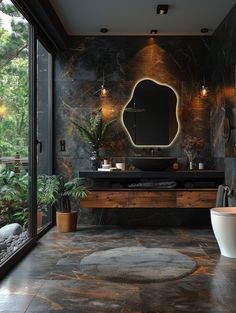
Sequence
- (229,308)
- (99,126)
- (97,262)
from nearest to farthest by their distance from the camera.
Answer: (229,308) < (97,262) < (99,126)

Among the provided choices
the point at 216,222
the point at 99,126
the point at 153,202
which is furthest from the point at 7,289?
the point at 99,126

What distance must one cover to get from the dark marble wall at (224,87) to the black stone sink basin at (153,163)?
78 centimetres

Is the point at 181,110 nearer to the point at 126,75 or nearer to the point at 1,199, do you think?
the point at 126,75

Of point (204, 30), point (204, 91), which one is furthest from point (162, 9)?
point (204, 91)

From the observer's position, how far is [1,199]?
11.4ft

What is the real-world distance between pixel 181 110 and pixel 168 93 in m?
0.33

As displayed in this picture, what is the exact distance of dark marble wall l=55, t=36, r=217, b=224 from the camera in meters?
6.01

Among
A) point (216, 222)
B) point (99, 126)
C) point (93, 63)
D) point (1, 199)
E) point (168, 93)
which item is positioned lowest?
point (216, 222)

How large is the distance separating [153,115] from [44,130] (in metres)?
1.67

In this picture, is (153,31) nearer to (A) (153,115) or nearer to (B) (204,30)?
(B) (204,30)

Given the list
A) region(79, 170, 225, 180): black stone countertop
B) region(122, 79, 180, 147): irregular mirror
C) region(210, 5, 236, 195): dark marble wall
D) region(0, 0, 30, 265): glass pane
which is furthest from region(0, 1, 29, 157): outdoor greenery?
region(210, 5, 236, 195): dark marble wall

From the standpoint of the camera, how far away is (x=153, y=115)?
5.94 m

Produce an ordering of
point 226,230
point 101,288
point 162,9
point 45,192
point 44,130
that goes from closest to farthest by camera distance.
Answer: point 101,288 < point 226,230 < point 162,9 < point 45,192 < point 44,130

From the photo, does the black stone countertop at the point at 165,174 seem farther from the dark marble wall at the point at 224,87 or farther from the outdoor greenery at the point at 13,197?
the outdoor greenery at the point at 13,197
